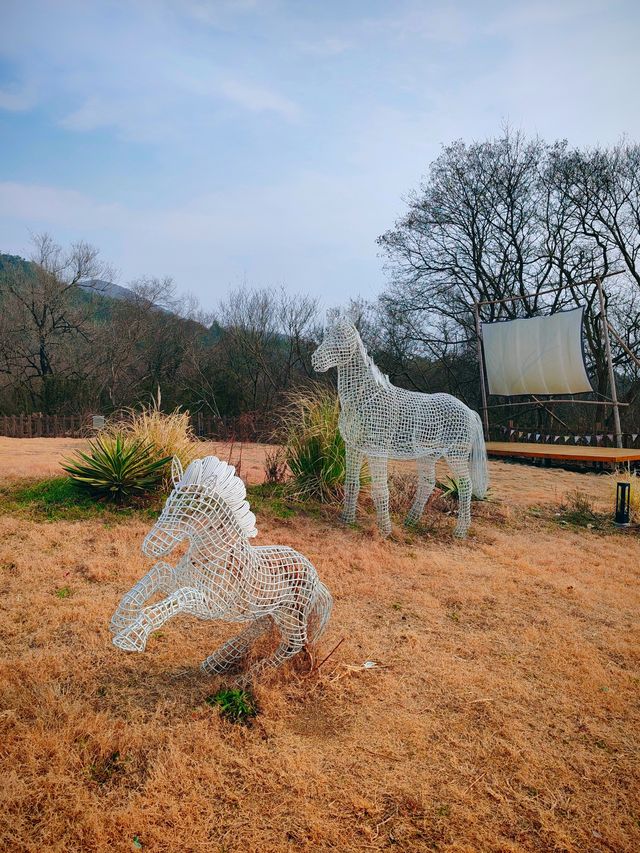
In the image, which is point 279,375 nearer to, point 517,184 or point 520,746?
point 517,184

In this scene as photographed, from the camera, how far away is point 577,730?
2.80 meters

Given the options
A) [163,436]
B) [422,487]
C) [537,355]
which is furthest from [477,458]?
[537,355]

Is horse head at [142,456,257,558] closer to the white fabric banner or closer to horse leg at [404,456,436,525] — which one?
horse leg at [404,456,436,525]

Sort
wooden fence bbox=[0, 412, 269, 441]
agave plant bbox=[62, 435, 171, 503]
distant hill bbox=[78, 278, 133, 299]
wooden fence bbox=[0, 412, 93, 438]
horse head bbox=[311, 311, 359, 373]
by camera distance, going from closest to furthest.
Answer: horse head bbox=[311, 311, 359, 373] < agave plant bbox=[62, 435, 171, 503] < wooden fence bbox=[0, 412, 269, 441] < wooden fence bbox=[0, 412, 93, 438] < distant hill bbox=[78, 278, 133, 299]

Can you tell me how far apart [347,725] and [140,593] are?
118 cm

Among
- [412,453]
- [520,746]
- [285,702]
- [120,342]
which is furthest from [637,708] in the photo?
[120,342]

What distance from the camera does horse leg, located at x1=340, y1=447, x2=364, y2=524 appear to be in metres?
6.27

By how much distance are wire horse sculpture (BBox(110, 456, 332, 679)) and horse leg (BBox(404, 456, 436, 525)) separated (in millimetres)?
3830

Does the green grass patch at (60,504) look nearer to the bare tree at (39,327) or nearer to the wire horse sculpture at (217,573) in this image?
the wire horse sculpture at (217,573)

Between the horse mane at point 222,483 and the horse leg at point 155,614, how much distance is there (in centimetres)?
41

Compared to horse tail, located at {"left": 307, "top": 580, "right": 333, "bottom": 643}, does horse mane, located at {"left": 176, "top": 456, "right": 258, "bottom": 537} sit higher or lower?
higher

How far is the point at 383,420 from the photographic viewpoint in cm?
594

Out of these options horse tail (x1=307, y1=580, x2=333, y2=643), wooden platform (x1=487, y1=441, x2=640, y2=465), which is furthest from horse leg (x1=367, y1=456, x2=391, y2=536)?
wooden platform (x1=487, y1=441, x2=640, y2=465)

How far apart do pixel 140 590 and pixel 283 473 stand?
518 centimetres
